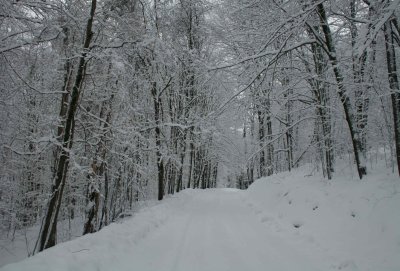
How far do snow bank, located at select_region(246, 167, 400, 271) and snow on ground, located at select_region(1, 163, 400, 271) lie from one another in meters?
0.02

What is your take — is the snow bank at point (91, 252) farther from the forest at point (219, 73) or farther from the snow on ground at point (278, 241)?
the forest at point (219, 73)

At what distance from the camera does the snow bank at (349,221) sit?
17.5 feet

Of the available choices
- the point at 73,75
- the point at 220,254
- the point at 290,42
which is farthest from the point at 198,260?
the point at 73,75

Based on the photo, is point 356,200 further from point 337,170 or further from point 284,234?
point 337,170

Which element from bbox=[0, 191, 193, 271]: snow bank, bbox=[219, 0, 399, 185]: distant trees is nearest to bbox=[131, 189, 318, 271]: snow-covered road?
bbox=[0, 191, 193, 271]: snow bank

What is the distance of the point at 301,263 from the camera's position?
5703 mm

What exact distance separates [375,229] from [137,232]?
5.88 meters

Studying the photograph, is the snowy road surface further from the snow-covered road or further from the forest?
the forest

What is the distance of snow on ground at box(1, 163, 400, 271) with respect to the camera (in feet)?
17.8

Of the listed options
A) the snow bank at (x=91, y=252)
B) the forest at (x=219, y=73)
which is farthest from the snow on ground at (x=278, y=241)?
the forest at (x=219, y=73)

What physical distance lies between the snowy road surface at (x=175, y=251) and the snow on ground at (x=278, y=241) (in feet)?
0.05

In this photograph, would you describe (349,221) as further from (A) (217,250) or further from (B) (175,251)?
(B) (175,251)

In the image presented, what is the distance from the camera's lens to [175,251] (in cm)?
686

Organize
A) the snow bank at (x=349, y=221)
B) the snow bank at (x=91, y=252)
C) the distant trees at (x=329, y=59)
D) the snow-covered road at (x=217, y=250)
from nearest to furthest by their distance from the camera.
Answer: the snow bank at (x=91, y=252) < the snow bank at (x=349, y=221) < the snow-covered road at (x=217, y=250) < the distant trees at (x=329, y=59)
